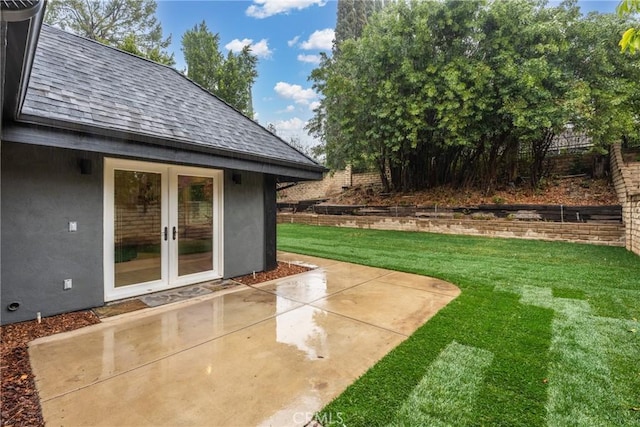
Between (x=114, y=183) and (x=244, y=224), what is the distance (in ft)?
7.08

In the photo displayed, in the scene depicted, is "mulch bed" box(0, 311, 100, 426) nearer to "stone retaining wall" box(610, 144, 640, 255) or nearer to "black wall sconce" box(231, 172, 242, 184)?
"black wall sconce" box(231, 172, 242, 184)

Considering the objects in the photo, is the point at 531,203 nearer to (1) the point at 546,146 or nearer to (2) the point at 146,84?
(1) the point at 546,146

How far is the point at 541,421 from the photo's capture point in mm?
1878

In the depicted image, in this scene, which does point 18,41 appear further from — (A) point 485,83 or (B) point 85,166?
(A) point 485,83

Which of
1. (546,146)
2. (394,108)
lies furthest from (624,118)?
(394,108)

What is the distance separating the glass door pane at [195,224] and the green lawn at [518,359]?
11.9 feet

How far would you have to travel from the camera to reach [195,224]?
4.99 metres

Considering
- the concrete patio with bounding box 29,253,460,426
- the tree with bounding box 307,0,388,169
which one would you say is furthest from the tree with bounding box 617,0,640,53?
the tree with bounding box 307,0,388,169

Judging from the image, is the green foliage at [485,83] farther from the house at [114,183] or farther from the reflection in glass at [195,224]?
the reflection in glass at [195,224]

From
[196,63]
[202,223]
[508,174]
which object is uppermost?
[196,63]

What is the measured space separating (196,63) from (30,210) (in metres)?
17.1

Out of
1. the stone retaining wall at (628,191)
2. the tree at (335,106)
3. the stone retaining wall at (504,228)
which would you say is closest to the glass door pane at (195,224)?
the stone retaining wall at (504,228)

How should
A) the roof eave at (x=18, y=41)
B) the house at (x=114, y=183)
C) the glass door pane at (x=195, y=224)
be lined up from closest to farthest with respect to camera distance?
the roof eave at (x=18, y=41) < the house at (x=114, y=183) < the glass door pane at (x=195, y=224)

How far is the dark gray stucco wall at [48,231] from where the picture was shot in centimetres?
332
